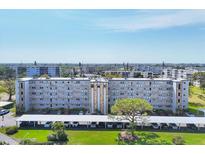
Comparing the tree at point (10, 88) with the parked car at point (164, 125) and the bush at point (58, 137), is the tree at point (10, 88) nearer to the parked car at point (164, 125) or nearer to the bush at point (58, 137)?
the bush at point (58, 137)

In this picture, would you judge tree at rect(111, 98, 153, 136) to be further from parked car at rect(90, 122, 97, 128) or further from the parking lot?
parked car at rect(90, 122, 97, 128)

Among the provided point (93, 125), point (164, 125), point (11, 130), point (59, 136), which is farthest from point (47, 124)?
point (164, 125)

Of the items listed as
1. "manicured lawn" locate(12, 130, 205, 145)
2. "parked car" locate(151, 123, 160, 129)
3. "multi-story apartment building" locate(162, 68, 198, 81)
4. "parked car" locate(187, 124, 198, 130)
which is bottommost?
"manicured lawn" locate(12, 130, 205, 145)

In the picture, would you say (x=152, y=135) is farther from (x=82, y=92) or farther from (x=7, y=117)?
(x=7, y=117)

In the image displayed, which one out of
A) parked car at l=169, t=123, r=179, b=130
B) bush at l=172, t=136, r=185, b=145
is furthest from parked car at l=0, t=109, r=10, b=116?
bush at l=172, t=136, r=185, b=145
